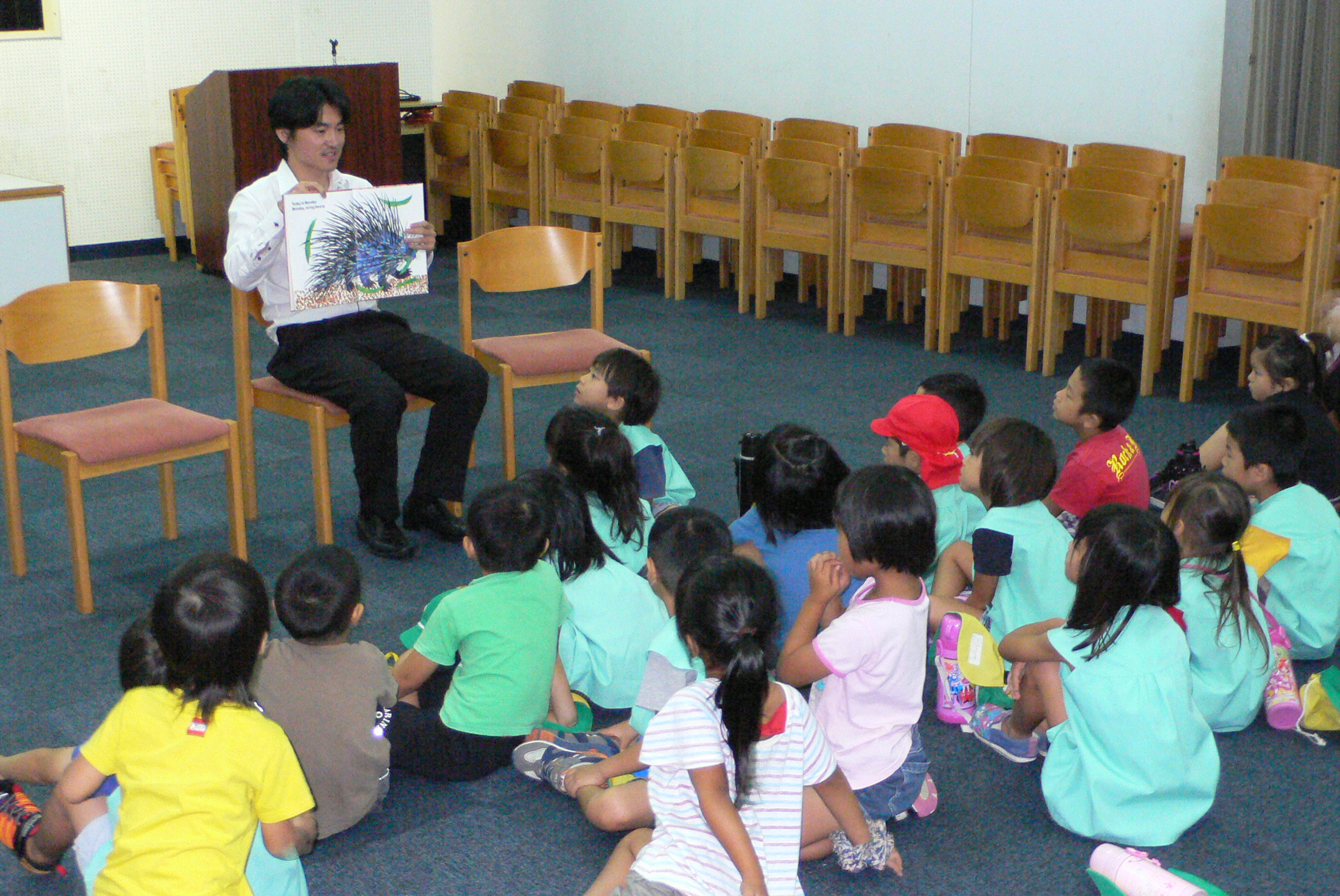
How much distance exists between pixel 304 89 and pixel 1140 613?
2.57m

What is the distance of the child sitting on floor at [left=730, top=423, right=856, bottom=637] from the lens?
268cm

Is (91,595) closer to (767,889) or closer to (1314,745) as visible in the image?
(767,889)

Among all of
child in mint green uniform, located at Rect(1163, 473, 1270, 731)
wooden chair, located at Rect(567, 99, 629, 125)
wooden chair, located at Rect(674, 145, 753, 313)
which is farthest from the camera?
wooden chair, located at Rect(567, 99, 629, 125)

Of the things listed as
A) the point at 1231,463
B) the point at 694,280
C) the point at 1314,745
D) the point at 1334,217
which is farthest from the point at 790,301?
the point at 1314,745

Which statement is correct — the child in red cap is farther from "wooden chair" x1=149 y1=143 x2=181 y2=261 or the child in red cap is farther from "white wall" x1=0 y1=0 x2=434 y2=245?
"white wall" x1=0 y1=0 x2=434 y2=245

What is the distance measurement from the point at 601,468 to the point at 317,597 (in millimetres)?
831

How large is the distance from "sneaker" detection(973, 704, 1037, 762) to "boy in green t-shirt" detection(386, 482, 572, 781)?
85 centimetres

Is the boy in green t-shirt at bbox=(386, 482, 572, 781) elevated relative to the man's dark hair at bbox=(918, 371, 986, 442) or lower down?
lower down

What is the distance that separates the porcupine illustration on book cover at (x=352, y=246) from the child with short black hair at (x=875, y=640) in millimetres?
1839

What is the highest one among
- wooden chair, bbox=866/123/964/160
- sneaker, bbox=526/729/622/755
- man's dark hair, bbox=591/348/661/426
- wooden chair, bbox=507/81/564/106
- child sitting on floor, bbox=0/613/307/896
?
wooden chair, bbox=507/81/564/106

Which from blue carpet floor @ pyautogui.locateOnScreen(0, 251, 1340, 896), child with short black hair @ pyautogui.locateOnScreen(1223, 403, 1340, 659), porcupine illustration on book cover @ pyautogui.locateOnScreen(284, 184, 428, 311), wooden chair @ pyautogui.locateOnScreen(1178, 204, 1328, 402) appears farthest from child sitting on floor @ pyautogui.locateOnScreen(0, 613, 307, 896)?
wooden chair @ pyautogui.locateOnScreen(1178, 204, 1328, 402)

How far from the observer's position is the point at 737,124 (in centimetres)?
711

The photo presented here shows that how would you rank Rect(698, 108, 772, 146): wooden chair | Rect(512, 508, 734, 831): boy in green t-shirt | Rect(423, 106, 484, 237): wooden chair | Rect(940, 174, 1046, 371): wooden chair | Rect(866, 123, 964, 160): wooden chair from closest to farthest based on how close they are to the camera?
Rect(512, 508, 734, 831): boy in green t-shirt < Rect(940, 174, 1046, 371): wooden chair < Rect(866, 123, 964, 160): wooden chair < Rect(698, 108, 772, 146): wooden chair < Rect(423, 106, 484, 237): wooden chair

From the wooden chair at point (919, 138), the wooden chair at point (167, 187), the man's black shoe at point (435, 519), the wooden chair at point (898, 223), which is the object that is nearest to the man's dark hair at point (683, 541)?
the man's black shoe at point (435, 519)
